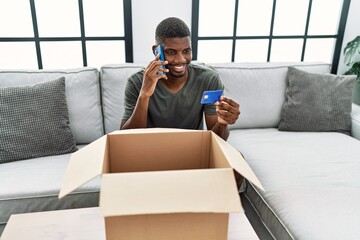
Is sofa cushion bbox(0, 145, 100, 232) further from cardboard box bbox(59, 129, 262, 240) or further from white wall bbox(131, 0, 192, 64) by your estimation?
white wall bbox(131, 0, 192, 64)

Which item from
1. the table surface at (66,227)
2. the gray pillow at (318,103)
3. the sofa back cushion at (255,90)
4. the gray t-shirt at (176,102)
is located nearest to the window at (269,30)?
the sofa back cushion at (255,90)

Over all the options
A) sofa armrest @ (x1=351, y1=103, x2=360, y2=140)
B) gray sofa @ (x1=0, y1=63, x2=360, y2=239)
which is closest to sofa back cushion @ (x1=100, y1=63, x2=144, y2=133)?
gray sofa @ (x1=0, y1=63, x2=360, y2=239)

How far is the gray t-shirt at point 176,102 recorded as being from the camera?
1326 millimetres

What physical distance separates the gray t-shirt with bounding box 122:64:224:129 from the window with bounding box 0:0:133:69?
3.05 ft

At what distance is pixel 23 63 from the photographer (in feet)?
7.06

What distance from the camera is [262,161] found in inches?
59.1

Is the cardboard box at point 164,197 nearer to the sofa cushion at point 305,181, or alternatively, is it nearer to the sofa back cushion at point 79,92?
the sofa cushion at point 305,181

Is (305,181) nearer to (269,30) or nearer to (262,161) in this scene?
(262,161)

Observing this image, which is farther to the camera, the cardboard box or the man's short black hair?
the man's short black hair

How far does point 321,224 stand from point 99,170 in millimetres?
862

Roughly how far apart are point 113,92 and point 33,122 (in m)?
0.45

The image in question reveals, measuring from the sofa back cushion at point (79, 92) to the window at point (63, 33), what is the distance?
0.50m

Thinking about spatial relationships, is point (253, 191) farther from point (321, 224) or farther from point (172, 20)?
point (172, 20)

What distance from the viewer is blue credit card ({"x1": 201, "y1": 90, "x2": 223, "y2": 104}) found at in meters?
0.93
